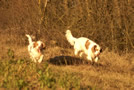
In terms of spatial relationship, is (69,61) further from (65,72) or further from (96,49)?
(65,72)

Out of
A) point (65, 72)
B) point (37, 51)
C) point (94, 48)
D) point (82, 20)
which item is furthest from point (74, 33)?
point (65, 72)

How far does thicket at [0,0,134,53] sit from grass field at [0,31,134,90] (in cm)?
87

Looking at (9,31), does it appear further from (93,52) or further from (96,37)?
(93,52)

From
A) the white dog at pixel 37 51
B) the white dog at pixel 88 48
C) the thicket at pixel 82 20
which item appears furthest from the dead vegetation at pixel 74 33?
the white dog at pixel 37 51

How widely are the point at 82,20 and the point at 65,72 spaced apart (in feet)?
15.7

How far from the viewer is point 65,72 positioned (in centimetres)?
643

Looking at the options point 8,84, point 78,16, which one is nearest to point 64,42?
point 78,16

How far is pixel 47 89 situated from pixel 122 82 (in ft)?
8.30

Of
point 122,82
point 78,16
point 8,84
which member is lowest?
point 122,82

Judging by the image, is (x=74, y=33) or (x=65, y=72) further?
(x=74, y=33)

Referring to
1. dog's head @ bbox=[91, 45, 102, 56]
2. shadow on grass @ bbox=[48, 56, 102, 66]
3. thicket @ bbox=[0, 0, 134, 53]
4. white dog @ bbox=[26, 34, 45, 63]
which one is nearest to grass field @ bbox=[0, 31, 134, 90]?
shadow on grass @ bbox=[48, 56, 102, 66]

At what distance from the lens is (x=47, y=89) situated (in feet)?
16.3

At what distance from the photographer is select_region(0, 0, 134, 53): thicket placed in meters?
10.4

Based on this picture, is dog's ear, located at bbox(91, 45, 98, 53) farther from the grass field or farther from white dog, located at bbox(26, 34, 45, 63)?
white dog, located at bbox(26, 34, 45, 63)
